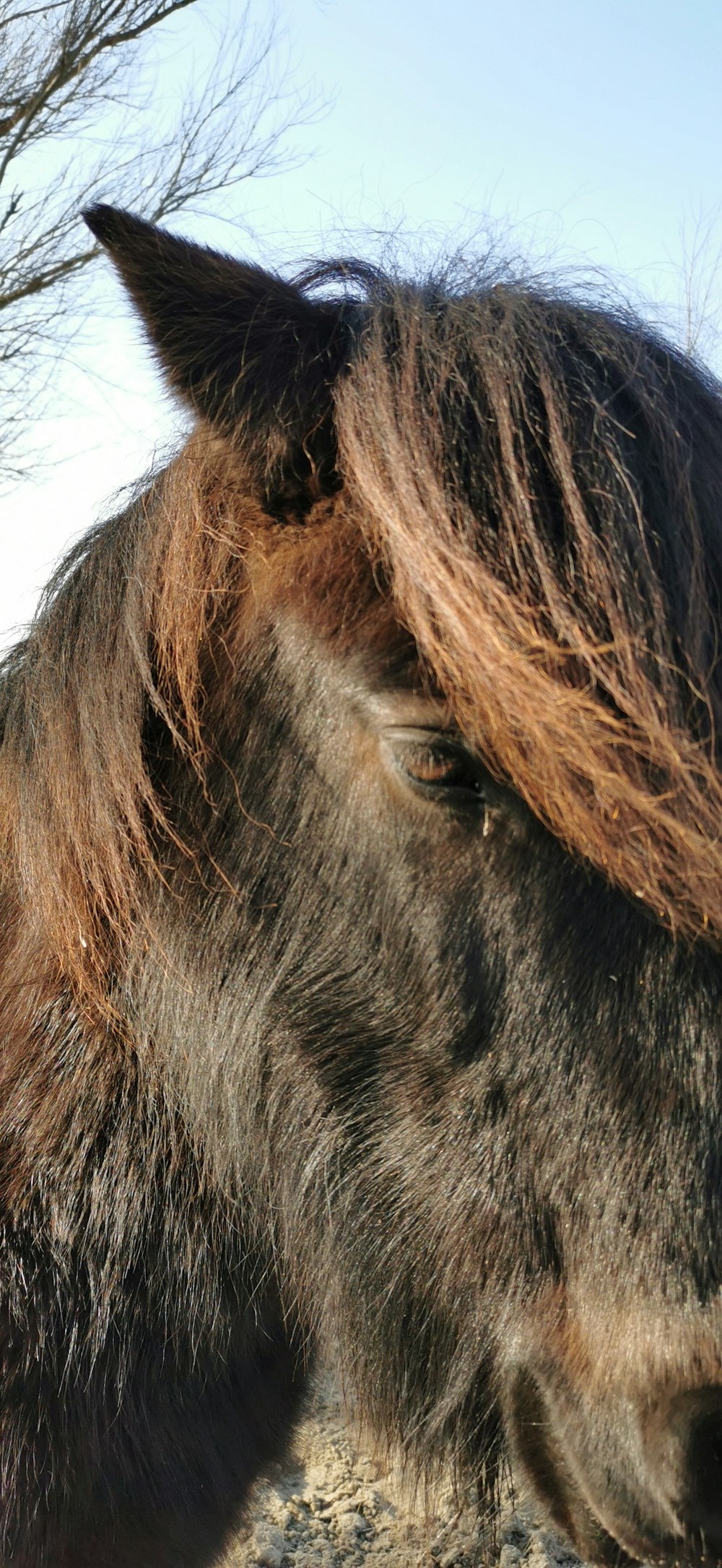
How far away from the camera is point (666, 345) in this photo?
1.31m

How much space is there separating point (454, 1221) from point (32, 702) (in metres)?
0.86

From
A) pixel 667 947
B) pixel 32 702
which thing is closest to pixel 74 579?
pixel 32 702

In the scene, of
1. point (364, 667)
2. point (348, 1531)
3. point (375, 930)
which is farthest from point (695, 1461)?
point (348, 1531)

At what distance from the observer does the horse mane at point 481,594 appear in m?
1.00

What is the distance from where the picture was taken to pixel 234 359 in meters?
1.23

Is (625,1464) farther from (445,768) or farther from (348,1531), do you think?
(348,1531)

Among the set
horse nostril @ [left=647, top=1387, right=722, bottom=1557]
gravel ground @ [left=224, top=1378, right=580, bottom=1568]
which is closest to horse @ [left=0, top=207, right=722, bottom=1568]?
horse nostril @ [left=647, top=1387, right=722, bottom=1557]

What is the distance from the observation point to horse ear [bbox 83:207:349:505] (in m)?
1.22

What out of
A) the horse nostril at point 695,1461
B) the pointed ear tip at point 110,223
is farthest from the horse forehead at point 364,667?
the horse nostril at point 695,1461

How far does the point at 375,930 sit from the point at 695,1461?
0.57 metres

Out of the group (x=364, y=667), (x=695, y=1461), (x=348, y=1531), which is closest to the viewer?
(x=695, y=1461)

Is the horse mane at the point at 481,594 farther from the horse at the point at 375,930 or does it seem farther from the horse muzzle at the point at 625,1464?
the horse muzzle at the point at 625,1464

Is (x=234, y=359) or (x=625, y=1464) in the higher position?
(x=234, y=359)

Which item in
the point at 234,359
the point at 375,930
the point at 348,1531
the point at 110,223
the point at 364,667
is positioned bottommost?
the point at 348,1531
